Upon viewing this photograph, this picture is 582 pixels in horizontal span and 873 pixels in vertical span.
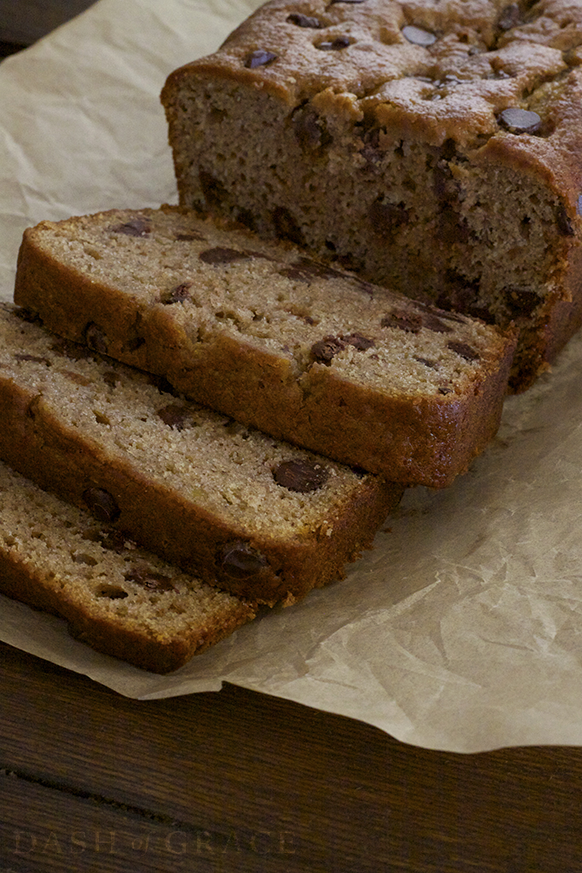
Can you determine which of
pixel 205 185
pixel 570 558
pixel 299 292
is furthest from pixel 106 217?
pixel 570 558

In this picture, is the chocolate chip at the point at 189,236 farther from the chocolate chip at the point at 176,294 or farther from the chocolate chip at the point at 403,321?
the chocolate chip at the point at 403,321

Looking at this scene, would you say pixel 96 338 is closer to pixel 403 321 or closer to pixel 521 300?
pixel 403 321

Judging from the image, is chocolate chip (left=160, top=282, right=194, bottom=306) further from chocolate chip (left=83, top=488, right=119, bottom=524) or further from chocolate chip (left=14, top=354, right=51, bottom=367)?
chocolate chip (left=83, top=488, right=119, bottom=524)

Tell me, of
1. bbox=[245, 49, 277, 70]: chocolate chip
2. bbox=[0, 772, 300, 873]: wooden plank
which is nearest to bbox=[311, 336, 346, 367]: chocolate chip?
bbox=[245, 49, 277, 70]: chocolate chip

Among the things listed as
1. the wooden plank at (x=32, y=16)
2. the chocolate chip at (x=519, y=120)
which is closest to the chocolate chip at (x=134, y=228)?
the chocolate chip at (x=519, y=120)

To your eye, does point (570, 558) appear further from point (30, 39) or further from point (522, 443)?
point (30, 39)
